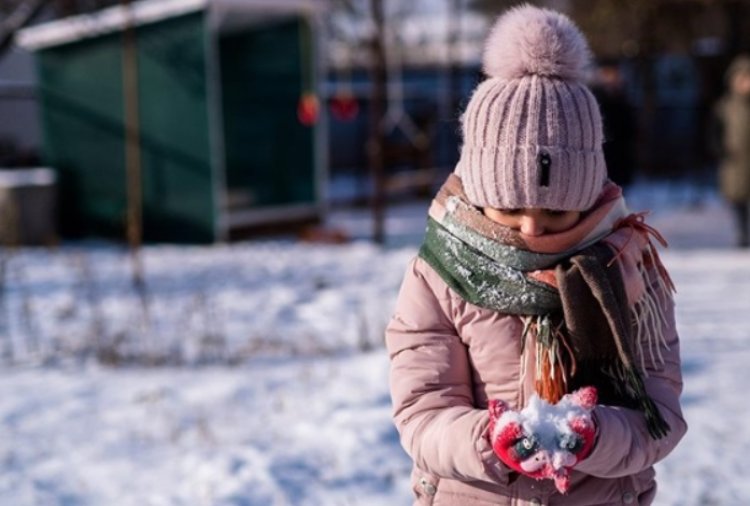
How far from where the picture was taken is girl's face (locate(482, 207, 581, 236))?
1.88 metres

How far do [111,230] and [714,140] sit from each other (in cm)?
634

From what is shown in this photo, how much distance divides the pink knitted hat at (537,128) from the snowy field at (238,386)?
2.24 metres

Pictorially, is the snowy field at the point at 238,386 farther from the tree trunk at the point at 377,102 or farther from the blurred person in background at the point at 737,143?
the tree trunk at the point at 377,102

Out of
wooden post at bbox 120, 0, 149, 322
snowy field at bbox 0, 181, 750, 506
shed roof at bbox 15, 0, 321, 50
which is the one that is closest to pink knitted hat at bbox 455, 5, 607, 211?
snowy field at bbox 0, 181, 750, 506

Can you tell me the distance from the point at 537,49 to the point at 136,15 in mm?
9411

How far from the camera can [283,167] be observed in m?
11.7

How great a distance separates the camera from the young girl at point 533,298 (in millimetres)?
1805

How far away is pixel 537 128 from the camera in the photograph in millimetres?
1847

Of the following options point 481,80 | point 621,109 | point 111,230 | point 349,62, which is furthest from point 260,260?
point 349,62

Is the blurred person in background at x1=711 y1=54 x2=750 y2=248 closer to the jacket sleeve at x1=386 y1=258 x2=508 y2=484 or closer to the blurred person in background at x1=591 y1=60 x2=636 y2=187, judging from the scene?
the blurred person in background at x1=591 y1=60 x2=636 y2=187

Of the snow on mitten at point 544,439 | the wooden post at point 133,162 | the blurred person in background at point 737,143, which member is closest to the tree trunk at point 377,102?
the wooden post at point 133,162

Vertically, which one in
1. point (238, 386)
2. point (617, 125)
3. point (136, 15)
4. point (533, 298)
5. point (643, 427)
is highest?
point (136, 15)

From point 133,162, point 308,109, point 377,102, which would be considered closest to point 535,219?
point 133,162

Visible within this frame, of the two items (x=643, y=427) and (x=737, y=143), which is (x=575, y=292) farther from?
(x=737, y=143)
